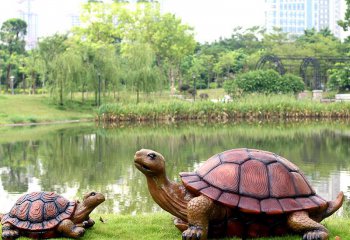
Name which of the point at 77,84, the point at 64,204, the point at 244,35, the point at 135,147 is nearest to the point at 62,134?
the point at 135,147

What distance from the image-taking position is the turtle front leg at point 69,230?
511 cm

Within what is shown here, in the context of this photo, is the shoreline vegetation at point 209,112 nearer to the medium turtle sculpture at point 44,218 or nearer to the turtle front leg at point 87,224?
the turtle front leg at point 87,224

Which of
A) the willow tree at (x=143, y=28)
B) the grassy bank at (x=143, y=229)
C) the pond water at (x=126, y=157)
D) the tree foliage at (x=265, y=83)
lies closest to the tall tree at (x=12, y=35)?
the willow tree at (x=143, y=28)

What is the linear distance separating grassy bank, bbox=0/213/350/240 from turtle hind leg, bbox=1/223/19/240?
2.26 feet

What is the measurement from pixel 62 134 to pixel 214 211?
18619mm

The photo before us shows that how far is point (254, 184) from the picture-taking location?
491 centimetres

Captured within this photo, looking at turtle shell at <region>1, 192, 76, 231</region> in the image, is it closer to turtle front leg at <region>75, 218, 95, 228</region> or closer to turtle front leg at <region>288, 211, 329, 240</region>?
turtle front leg at <region>75, 218, 95, 228</region>

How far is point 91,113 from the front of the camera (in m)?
36.0

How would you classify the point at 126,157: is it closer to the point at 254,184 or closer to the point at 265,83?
the point at 254,184

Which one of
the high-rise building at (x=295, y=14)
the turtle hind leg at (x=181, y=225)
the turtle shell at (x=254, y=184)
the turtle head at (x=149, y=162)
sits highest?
the high-rise building at (x=295, y=14)

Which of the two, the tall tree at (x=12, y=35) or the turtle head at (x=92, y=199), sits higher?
the tall tree at (x=12, y=35)

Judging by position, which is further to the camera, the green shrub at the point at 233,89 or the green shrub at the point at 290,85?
the green shrub at the point at 290,85

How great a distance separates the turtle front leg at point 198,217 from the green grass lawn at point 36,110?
26596mm

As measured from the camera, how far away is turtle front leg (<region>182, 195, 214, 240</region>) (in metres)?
4.75
